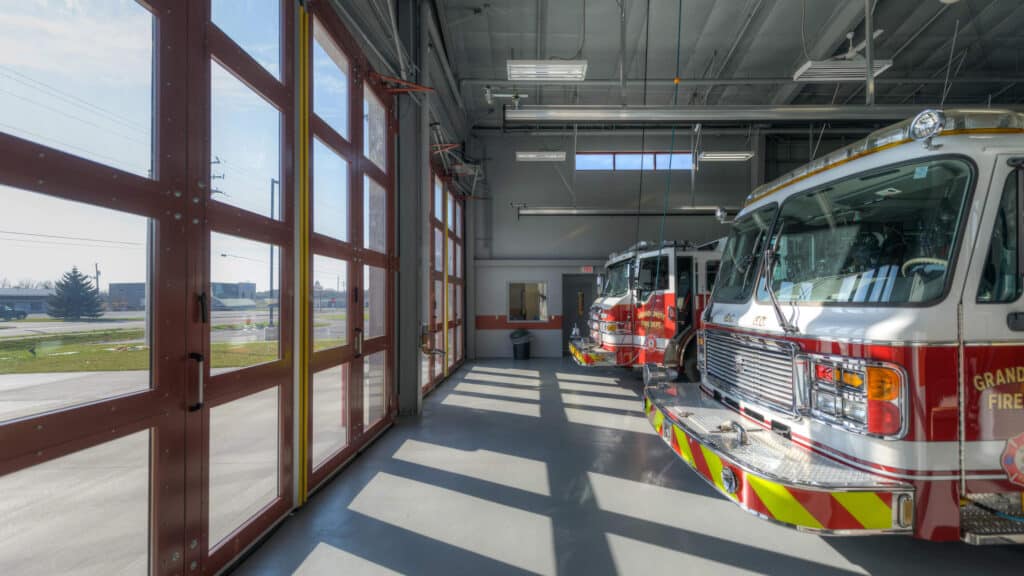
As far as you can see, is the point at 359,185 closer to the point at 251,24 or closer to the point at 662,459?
the point at 251,24

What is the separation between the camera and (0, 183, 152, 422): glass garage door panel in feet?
6.15

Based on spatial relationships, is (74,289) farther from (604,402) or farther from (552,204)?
(552,204)

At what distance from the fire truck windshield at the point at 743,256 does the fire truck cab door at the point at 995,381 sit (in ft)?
4.72

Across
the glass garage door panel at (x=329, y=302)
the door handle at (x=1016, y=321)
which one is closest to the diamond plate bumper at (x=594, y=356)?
the glass garage door panel at (x=329, y=302)

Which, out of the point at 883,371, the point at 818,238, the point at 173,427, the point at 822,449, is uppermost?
the point at 818,238

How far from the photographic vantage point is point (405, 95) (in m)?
6.33

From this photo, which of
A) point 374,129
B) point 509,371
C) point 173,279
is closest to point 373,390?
point 374,129

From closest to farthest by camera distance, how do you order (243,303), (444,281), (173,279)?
1. (173,279)
2. (243,303)
3. (444,281)

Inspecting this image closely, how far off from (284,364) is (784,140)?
1458 centimetres

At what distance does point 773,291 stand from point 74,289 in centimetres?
398

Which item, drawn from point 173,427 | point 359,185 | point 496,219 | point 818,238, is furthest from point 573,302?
point 173,427

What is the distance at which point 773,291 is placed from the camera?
340 centimetres

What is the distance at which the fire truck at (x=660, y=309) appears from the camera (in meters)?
7.70

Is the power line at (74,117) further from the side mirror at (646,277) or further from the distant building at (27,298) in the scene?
the side mirror at (646,277)
